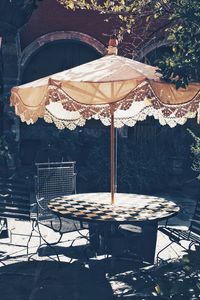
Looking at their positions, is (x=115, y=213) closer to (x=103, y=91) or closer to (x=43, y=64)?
(x=103, y=91)

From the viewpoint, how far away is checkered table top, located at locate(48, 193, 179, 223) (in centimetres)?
478

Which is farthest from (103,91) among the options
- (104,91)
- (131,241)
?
(131,241)

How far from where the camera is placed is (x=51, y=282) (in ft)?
16.2

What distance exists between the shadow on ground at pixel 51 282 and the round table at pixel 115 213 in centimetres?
61

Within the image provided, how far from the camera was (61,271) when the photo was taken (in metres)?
5.23

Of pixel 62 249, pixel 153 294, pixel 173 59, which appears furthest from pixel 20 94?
pixel 153 294

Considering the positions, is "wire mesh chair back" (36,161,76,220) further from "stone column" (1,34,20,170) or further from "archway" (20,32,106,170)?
"archway" (20,32,106,170)

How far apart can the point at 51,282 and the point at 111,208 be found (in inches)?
44.6

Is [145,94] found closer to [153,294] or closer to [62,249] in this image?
[153,294]

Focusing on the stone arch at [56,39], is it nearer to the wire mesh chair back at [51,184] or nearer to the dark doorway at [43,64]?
the dark doorway at [43,64]

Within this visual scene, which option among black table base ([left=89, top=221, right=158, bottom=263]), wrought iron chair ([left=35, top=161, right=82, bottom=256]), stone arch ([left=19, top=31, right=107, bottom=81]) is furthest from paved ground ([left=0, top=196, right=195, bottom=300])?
stone arch ([left=19, top=31, right=107, bottom=81])

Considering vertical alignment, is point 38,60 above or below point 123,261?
above

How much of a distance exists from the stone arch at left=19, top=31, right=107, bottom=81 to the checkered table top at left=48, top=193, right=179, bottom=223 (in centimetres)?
642

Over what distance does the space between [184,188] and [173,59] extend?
7.68 metres
